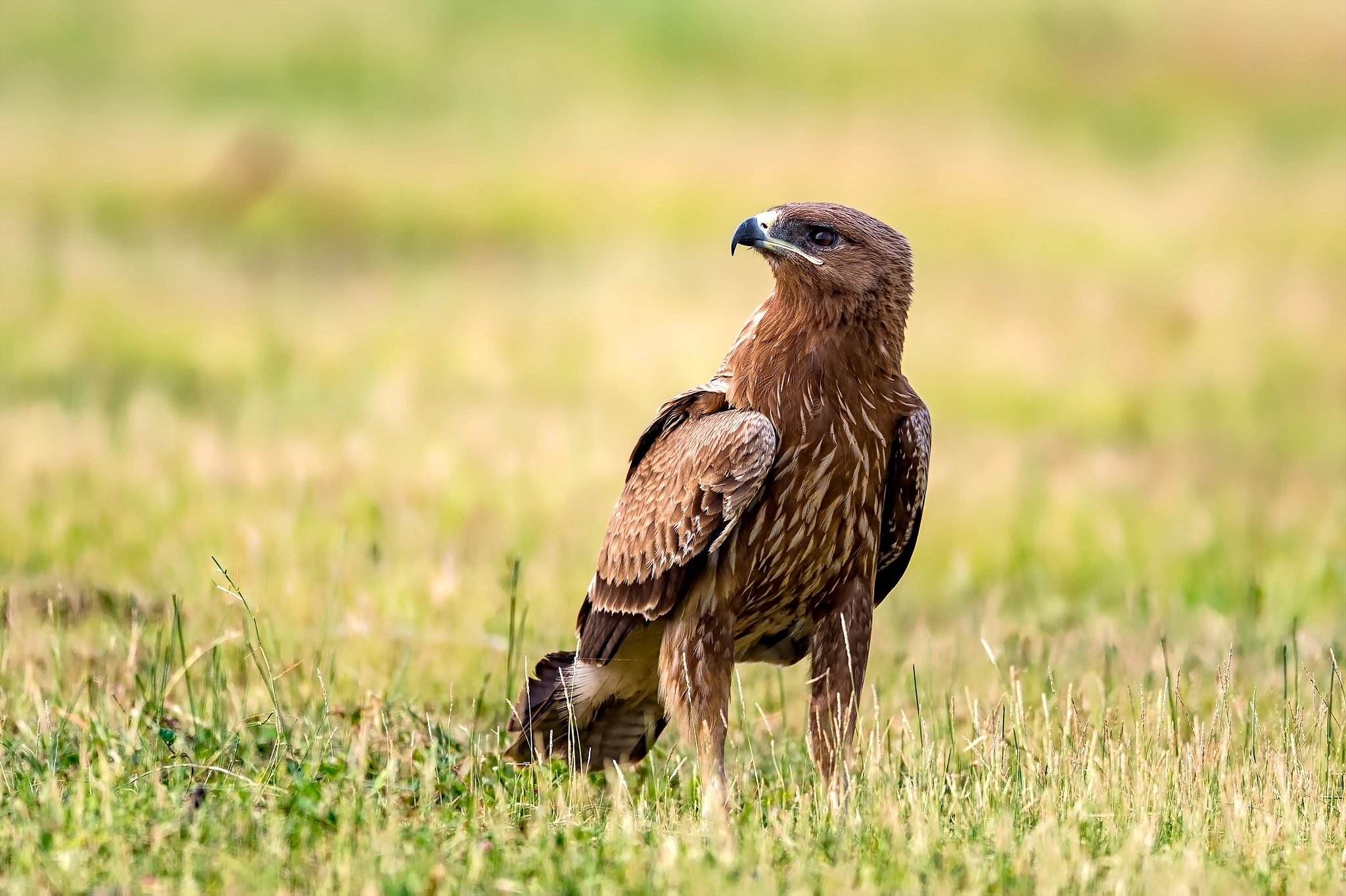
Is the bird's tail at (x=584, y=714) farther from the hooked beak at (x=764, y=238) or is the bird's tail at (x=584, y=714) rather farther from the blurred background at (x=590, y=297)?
the hooked beak at (x=764, y=238)

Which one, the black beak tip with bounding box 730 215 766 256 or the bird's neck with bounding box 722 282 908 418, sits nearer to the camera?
the bird's neck with bounding box 722 282 908 418

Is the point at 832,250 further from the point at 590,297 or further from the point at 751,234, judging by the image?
the point at 590,297

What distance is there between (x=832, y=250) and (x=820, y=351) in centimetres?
37

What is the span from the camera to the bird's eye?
6.06 m

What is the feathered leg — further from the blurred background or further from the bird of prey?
the blurred background

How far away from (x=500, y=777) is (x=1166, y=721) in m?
2.66

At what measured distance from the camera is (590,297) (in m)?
18.9

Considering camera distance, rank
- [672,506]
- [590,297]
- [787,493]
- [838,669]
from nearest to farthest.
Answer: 1. [787,493]
2. [672,506]
3. [838,669]
4. [590,297]

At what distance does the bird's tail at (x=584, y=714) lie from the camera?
6.42 m

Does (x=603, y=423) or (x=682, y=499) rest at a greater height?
(x=682, y=499)

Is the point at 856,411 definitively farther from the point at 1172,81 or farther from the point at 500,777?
the point at 1172,81

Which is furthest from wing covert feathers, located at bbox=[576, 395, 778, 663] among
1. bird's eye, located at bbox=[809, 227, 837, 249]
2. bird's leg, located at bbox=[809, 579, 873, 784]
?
bird's eye, located at bbox=[809, 227, 837, 249]

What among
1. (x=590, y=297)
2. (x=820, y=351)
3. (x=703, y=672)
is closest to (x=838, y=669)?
(x=703, y=672)

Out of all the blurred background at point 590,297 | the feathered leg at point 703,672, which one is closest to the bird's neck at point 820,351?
the feathered leg at point 703,672
